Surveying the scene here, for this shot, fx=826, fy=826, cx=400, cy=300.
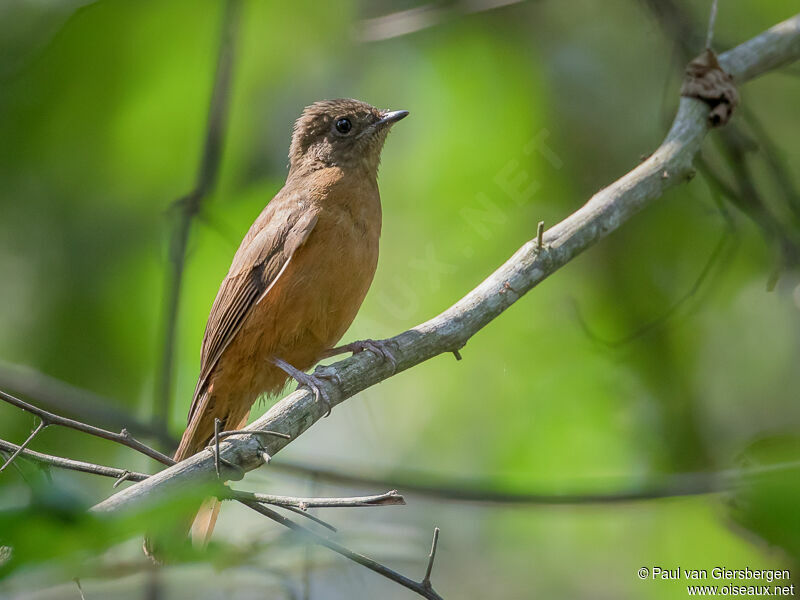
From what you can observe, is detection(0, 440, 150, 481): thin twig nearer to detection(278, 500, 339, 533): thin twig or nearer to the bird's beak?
detection(278, 500, 339, 533): thin twig

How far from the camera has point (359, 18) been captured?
21.4 feet

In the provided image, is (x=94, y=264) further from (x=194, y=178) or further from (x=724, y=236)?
(x=724, y=236)

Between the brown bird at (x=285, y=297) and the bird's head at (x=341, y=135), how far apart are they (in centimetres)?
20

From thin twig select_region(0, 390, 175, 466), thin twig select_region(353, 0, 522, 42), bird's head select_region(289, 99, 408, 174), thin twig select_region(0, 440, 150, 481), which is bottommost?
thin twig select_region(0, 440, 150, 481)

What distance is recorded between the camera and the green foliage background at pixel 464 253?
16.5 ft

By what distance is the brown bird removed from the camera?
4246mm

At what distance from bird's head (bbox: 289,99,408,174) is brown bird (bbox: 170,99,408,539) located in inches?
7.8

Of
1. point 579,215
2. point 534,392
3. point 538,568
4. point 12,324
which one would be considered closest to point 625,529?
point 538,568

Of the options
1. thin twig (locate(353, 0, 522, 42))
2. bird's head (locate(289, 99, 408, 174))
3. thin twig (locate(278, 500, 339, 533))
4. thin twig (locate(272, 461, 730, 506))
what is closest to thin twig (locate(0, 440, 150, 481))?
thin twig (locate(278, 500, 339, 533))

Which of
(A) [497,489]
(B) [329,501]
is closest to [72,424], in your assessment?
(B) [329,501]

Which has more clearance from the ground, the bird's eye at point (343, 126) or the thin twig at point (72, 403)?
the bird's eye at point (343, 126)

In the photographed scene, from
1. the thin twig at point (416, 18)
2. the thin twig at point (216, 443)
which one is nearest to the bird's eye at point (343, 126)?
the thin twig at point (416, 18)

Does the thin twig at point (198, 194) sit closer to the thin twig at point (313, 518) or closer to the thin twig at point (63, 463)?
the thin twig at point (63, 463)

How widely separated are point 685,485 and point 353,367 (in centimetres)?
182
